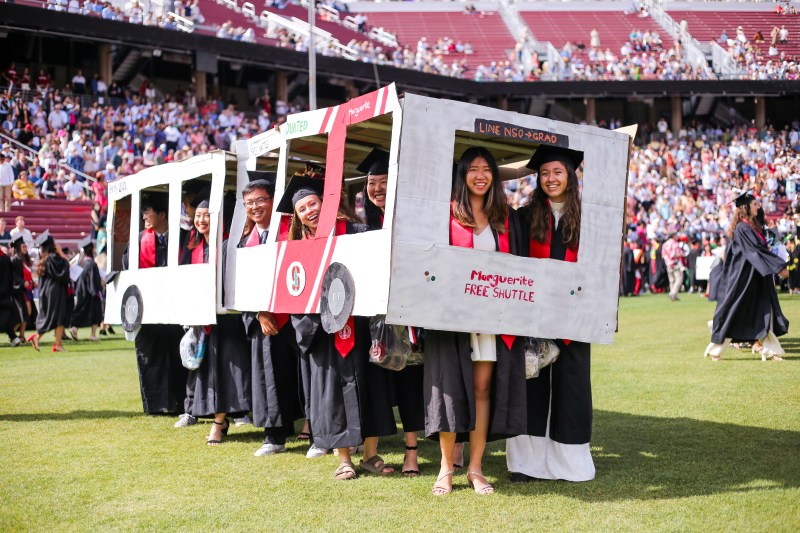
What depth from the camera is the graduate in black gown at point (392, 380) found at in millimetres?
6961

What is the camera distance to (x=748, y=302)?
13.0 metres

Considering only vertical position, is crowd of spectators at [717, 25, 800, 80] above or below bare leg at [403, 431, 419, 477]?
above

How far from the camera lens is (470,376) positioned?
6246 mm

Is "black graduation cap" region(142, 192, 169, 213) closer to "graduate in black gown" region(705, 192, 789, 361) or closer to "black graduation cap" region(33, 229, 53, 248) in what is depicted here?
"graduate in black gown" region(705, 192, 789, 361)

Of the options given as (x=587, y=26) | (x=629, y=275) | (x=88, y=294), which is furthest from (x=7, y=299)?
(x=587, y=26)

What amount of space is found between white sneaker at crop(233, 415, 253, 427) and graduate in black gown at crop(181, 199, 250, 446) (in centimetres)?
91

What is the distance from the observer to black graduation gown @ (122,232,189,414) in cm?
977

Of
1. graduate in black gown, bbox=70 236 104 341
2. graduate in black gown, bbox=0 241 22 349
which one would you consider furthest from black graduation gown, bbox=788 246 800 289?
graduate in black gown, bbox=0 241 22 349

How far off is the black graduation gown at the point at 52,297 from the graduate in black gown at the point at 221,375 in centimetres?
1037

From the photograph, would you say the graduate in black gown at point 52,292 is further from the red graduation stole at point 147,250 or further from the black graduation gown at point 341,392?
the black graduation gown at point 341,392

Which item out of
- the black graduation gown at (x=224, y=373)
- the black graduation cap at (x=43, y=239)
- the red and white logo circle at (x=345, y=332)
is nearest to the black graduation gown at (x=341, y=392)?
the red and white logo circle at (x=345, y=332)

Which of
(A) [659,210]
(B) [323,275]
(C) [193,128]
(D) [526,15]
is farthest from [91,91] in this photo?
(D) [526,15]

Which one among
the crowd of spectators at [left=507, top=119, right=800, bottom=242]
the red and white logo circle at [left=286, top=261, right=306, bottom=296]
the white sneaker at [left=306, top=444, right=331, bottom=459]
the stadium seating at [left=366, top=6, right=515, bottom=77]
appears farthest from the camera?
the stadium seating at [left=366, top=6, right=515, bottom=77]

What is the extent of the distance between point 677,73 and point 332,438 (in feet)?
138
